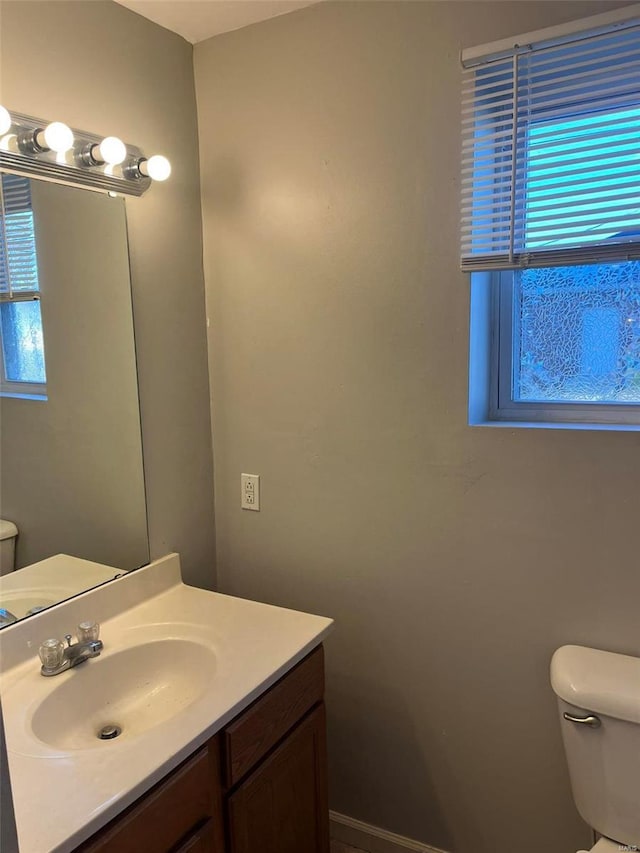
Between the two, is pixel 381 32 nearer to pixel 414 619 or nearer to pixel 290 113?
pixel 290 113

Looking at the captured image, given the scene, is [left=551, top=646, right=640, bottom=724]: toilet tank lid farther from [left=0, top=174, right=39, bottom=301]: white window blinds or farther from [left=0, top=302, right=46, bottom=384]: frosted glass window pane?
[left=0, top=174, right=39, bottom=301]: white window blinds

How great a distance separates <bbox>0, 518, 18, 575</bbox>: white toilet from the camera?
4.51ft

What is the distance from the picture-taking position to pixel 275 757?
4.49 feet

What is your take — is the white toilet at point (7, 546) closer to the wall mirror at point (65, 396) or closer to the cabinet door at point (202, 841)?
the wall mirror at point (65, 396)

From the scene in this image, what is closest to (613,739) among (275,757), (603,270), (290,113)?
(275,757)

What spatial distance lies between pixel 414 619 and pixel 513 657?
0.27 m

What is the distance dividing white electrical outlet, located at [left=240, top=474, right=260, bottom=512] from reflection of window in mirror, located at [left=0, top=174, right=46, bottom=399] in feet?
2.23

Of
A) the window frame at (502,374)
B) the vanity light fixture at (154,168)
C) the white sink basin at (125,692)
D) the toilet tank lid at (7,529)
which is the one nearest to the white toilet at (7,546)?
the toilet tank lid at (7,529)

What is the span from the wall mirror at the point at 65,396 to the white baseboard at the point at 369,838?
1.02m

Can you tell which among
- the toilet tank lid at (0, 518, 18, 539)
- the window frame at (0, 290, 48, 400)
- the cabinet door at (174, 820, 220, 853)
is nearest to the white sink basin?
the cabinet door at (174, 820, 220, 853)

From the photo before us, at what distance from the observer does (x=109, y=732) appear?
1.34 meters

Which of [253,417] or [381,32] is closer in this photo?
[381,32]

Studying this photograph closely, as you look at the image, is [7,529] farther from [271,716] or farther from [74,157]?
[74,157]

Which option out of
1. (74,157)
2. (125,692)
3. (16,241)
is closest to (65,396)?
(16,241)
